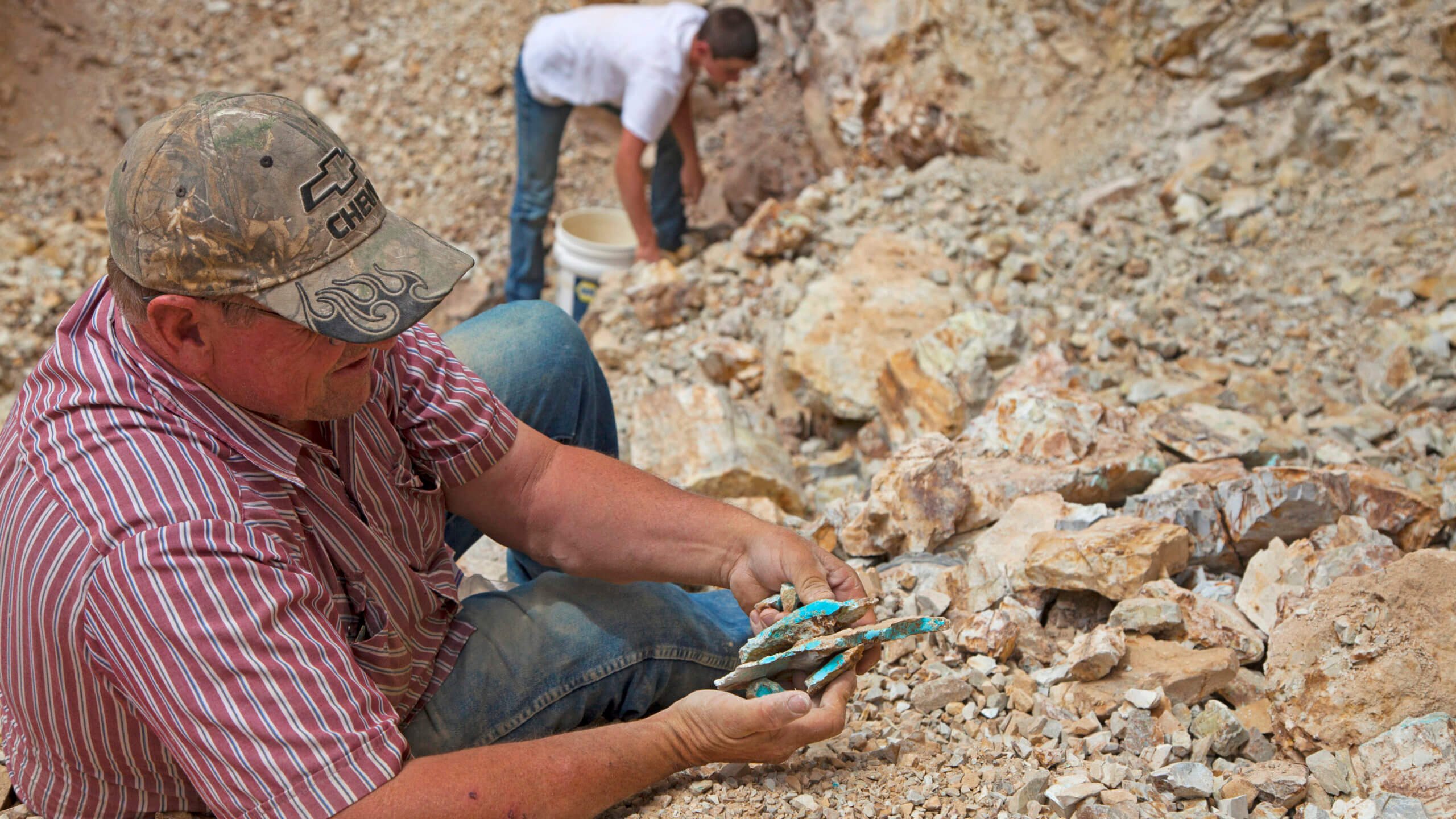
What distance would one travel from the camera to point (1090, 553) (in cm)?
208

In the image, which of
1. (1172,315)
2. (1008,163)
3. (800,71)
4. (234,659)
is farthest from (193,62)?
(234,659)

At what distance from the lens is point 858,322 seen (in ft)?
12.5

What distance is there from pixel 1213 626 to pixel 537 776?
1388 mm

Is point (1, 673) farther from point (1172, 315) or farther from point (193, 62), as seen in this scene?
point (193, 62)

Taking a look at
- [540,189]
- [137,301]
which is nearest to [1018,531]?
[137,301]

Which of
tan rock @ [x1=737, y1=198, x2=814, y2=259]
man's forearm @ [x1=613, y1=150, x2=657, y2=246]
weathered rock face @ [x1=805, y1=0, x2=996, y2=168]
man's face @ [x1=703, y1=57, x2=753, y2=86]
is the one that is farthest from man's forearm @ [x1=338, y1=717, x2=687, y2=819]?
weathered rock face @ [x1=805, y1=0, x2=996, y2=168]

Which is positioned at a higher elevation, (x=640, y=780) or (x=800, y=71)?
(x=800, y=71)

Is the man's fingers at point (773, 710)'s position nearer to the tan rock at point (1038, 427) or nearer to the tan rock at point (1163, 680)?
the tan rock at point (1163, 680)

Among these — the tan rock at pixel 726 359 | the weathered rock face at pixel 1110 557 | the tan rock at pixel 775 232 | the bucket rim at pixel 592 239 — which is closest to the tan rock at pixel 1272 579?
the weathered rock face at pixel 1110 557

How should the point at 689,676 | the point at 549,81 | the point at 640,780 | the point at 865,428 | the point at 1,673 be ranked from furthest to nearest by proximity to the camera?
the point at 549,81 → the point at 865,428 → the point at 689,676 → the point at 640,780 → the point at 1,673

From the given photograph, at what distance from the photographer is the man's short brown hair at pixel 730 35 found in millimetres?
4535

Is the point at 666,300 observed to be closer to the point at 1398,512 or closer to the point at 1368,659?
the point at 1398,512

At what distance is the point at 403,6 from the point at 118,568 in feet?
21.7

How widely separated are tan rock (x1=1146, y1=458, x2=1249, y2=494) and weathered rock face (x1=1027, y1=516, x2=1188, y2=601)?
1.05 feet
